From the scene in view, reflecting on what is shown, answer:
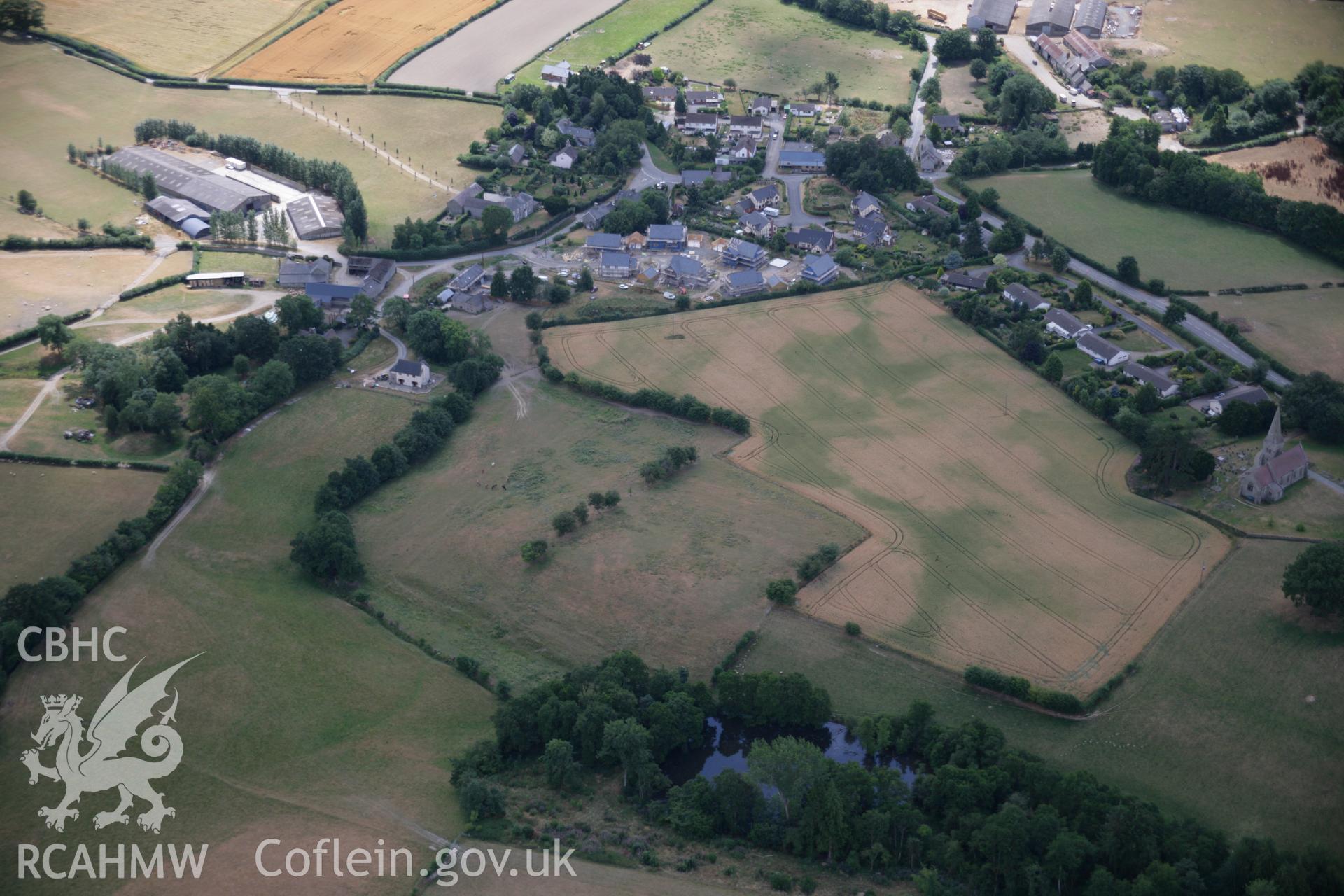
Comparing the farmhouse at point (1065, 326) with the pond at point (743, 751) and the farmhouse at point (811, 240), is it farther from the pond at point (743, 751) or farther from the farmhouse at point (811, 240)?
the pond at point (743, 751)

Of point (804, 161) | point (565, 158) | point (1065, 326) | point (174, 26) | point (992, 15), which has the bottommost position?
point (1065, 326)

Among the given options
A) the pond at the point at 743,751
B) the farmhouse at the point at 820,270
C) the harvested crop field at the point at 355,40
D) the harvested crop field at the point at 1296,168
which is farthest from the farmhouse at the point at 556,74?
the pond at the point at 743,751

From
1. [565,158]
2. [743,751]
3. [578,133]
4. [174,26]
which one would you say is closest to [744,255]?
[565,158]

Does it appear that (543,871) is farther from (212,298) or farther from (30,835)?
(212,298)

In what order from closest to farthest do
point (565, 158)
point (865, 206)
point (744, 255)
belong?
point (744, 255), point (865, 206), point (565, 158)

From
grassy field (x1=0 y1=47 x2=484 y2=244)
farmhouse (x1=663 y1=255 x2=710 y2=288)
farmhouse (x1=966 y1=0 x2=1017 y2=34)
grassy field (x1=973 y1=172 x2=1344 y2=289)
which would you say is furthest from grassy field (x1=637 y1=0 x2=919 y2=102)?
farmhouse (x1=663 y1=255 x2=710 y2=288)

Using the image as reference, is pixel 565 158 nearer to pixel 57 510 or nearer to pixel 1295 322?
pixel 57 510

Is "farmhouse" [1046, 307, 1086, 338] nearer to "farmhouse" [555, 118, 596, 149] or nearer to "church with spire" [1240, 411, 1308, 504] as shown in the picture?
"church with spire" [1240, 411, 1308, 504]
